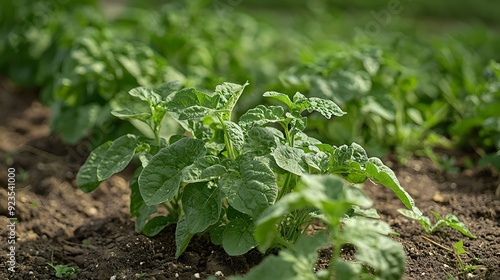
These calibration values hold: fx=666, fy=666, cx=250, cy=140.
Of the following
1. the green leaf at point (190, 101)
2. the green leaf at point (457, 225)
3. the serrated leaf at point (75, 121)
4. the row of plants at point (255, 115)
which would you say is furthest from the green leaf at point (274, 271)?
the serrated leaf at point (75, 121)

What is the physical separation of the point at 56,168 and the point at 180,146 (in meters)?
1.38

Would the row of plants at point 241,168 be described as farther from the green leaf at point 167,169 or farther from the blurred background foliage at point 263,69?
the blurred background foliage at point 263,69

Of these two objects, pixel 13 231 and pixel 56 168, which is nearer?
pixel 13 231

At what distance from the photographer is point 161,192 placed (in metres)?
2.13

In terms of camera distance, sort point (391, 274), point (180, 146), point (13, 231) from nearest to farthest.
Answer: point (391, 274) < point (180, 146) < point (13, 231)

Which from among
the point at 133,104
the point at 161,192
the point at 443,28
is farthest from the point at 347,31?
the point at 161,192

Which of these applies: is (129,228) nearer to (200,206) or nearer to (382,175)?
(200,206)

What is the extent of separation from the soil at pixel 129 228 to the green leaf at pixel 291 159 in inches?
15.9

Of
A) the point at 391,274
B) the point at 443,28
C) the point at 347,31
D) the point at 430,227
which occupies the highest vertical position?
the point at 391,274

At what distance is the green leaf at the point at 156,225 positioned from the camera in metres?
2.41

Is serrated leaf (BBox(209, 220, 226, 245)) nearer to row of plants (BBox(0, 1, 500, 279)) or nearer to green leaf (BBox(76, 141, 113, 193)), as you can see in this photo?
row of plants (BBox(0, 1, 500, 279))

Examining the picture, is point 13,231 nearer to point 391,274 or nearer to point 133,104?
point 133,104

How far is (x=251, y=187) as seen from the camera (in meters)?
2.01

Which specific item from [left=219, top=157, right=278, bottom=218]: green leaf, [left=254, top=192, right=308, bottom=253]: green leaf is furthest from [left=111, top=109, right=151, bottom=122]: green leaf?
[left=254, top=192, right=308, bottom=253]: green leaf
